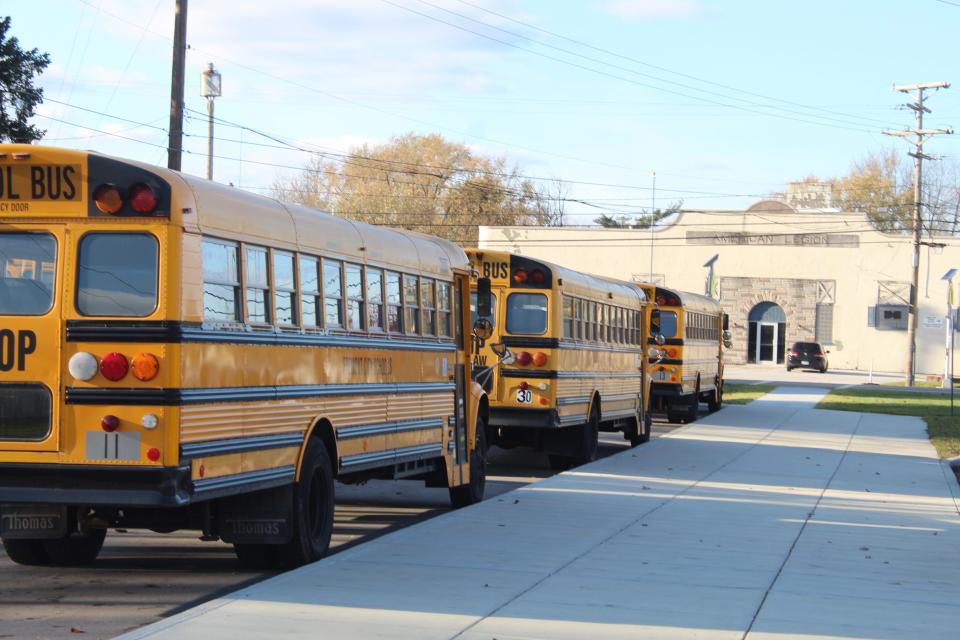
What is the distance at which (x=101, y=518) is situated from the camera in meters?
8.30

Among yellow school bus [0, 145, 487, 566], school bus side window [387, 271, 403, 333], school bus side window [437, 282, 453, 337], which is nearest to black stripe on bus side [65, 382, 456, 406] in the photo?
yellow school bus [0, 145, 487, 566]

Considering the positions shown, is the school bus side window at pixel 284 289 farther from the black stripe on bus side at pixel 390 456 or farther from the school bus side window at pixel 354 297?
the black stripe on bus side at pixel 390 456

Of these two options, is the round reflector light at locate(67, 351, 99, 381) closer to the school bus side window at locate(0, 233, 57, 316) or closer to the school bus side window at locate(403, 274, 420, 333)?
the school bus side window at locate(0, 233, 57, 316)

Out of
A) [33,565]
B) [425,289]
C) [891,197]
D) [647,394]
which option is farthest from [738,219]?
[33,565]

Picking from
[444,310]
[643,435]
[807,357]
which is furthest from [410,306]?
[807,357]

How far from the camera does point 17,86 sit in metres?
19.2

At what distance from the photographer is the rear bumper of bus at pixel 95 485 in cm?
761

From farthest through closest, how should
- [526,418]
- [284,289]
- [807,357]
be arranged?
1. [807,357]
2. [526,418]
3. [284,289]

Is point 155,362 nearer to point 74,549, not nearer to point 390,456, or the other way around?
point 74,549

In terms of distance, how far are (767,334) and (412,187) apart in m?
20.2

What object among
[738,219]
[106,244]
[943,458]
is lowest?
[943,458]

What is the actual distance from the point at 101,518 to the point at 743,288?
61403 mm

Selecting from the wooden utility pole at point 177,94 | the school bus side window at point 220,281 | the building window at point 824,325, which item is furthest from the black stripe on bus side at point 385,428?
the building window at point 824,325

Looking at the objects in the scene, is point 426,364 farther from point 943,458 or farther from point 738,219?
point 738,219
